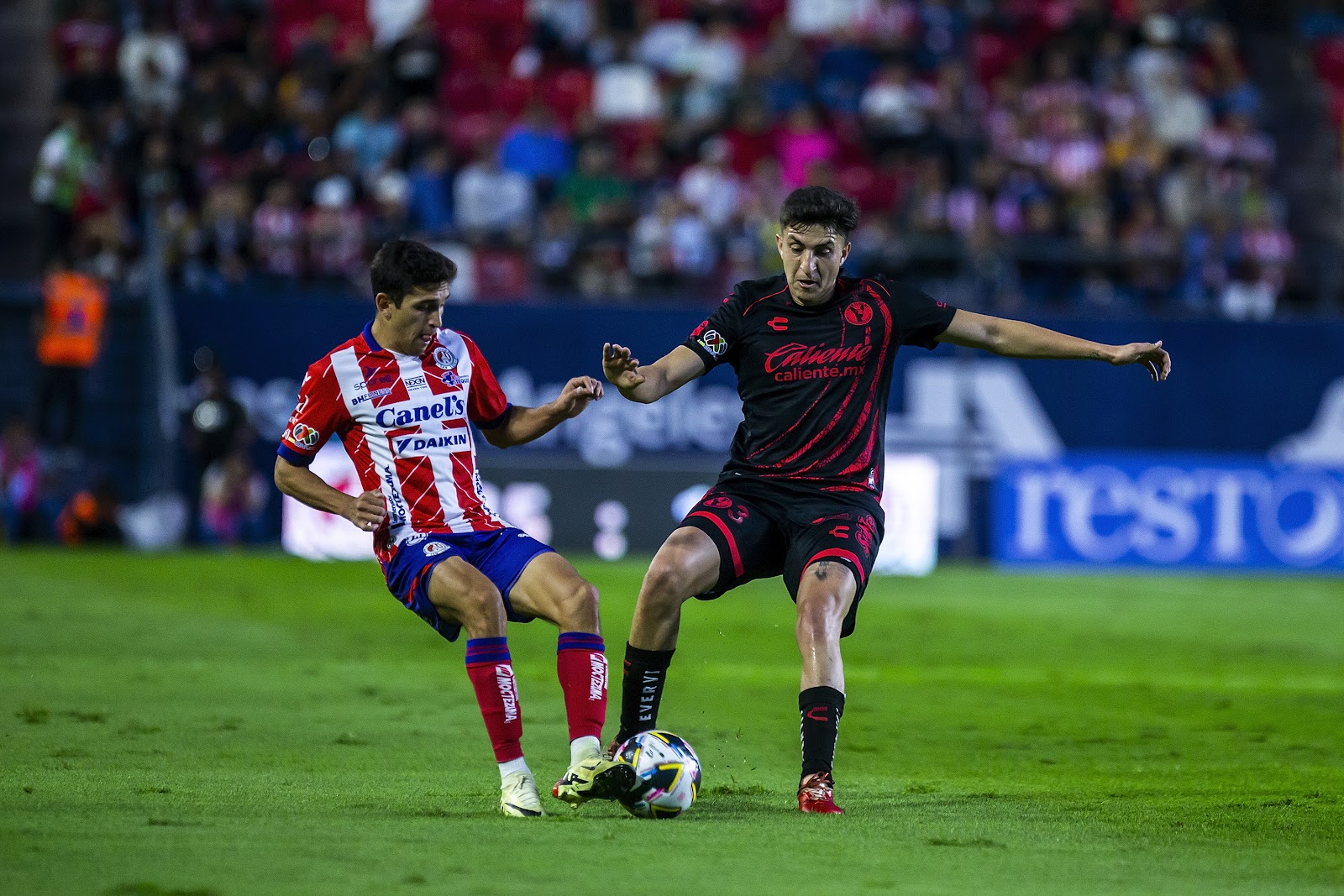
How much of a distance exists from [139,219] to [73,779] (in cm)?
1360

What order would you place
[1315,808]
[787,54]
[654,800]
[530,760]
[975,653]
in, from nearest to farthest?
[654,800] < [1315,808] < [530,760] < [975,653] < [787,54]

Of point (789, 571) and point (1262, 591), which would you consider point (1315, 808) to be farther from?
point (1262, 591)

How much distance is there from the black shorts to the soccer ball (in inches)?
28.7

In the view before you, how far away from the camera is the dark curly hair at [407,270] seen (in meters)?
6.28

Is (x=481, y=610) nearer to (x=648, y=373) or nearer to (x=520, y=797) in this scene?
(x=520, y=797)

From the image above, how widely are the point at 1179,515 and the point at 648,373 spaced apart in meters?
13.1

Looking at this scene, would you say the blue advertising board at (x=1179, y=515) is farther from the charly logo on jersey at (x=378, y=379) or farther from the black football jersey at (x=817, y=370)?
the charly logo on jersey at (x=378, y=379)

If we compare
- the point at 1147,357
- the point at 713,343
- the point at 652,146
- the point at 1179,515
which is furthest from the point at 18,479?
the point at 1147,357

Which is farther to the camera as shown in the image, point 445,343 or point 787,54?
point 787,54

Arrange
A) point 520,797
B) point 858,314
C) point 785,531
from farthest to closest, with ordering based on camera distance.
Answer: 1. point 858,314
2. point 785,531
3. point 520,797

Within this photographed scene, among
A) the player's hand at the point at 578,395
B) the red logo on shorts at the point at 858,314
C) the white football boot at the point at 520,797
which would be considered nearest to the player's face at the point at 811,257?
the red logo on shorts at the point at 858,314


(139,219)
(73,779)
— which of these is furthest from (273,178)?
(73,779)

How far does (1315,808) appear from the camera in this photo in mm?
6441

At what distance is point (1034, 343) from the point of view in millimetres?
6746
